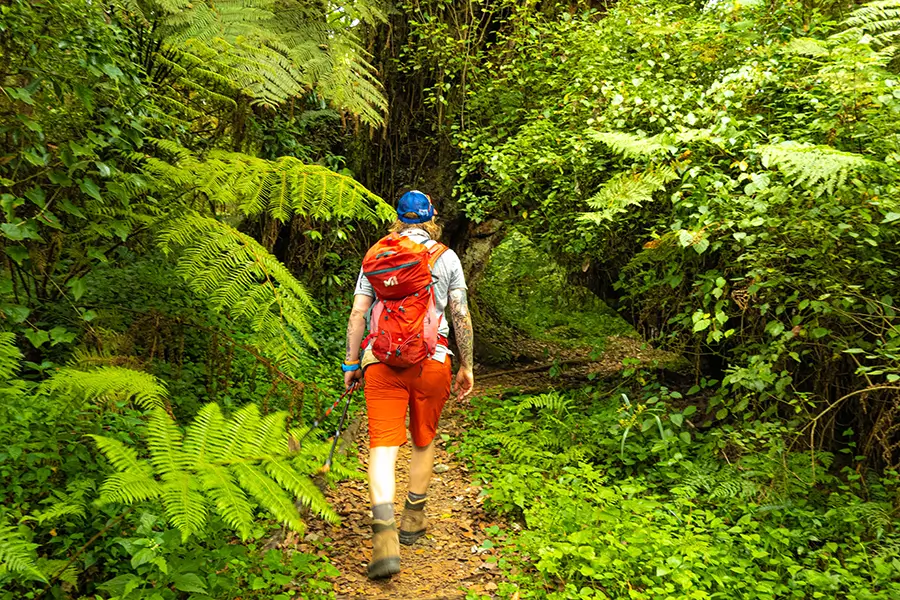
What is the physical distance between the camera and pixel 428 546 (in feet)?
13.5

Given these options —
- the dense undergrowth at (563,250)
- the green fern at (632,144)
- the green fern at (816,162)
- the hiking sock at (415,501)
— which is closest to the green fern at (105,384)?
the dense undergrowth at (563,250)

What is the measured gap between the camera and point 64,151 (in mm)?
3332

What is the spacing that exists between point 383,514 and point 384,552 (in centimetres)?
23

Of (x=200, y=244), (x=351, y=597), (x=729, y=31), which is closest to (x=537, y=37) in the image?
(x=729, y=31)

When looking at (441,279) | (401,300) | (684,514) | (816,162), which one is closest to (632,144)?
(816,162)

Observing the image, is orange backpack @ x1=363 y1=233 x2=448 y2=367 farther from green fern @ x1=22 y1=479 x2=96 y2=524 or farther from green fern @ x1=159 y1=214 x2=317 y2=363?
green fern @ x1=22 y1=479 x2=96 y2=524

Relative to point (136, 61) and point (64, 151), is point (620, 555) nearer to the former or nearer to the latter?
point (64, 151)

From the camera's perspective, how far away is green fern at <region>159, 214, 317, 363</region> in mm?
3711

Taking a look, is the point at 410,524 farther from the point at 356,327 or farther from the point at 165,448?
the point at 165,448

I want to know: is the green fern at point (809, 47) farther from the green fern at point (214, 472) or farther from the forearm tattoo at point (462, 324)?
the green fern at point (214, 472)

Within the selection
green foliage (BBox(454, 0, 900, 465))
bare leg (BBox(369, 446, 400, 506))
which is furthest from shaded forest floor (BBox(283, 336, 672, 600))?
green foliage (BBox(454, 0, 900, 465))

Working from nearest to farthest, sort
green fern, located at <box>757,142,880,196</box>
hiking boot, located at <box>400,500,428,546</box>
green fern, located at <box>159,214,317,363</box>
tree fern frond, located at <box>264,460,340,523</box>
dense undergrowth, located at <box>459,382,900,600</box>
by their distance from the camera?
tree fern frond, located at <box>264,460,340,523</box>, green fern, located at <box>757,142,880,196</box>, dense undergrowth, located at <box>459,382,900,600</box>, green fern, located at <box>159,214,317,363</box>, hiking boot, located at <box>400,500,428,546</box>

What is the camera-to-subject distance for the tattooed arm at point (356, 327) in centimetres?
380

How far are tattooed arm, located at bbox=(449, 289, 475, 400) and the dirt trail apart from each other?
3.66 feet
